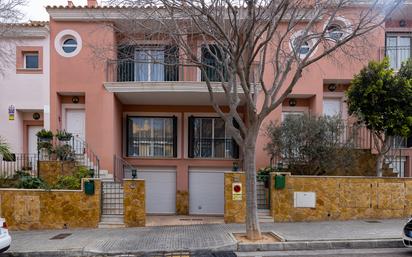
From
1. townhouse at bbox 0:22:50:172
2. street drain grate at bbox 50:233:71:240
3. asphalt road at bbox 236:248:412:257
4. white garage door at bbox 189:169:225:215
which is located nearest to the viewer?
asphalt road at bbox 236:248:412:257

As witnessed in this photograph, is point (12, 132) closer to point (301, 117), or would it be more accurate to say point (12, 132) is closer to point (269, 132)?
point (269, 132)

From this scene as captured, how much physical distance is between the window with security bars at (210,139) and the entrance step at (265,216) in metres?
4.39

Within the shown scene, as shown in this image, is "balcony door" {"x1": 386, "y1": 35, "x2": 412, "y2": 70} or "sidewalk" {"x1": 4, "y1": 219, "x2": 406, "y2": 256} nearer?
"sidewalk" {"x1": 4, "y1": 219, "x2": 406, "y2": 256}

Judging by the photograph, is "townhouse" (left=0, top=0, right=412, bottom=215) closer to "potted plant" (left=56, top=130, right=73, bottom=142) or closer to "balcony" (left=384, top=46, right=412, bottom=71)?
"balcony" (left=384, top=46, right=412, bottom=71)

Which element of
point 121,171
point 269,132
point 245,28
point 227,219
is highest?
point 245,28

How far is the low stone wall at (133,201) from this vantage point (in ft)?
35.3

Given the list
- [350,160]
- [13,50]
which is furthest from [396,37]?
[13,50]

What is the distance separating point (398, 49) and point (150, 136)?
1165 cm

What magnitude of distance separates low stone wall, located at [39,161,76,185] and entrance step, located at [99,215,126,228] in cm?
271

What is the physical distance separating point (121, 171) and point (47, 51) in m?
5.90

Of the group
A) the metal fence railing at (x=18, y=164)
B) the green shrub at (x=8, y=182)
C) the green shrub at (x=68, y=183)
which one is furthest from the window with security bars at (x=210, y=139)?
the green shrub at (x=8, y=182)

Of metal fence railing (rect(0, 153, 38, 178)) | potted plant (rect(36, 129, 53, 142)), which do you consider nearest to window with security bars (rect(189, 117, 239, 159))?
potted plant (rect(36, 129, 53, 142))

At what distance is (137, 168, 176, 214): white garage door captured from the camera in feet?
50.2

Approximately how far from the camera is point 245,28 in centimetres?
861
